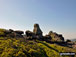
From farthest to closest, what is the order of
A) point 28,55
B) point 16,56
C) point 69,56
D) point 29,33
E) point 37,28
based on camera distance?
point 37,28 → point 29,33 → point 69,56 → point 28,55 → point 16,56

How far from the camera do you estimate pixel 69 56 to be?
2227 centimetres

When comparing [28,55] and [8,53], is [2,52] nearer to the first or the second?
[8,53]

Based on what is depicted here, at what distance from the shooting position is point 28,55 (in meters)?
17.9

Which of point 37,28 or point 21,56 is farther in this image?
point 37,28

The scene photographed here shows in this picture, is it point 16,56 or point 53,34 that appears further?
point 53,34

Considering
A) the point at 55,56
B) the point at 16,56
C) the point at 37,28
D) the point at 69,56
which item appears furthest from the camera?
the point at 37,28

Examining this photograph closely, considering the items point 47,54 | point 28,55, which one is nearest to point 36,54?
point 28,55

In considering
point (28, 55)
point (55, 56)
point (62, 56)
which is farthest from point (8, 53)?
point (62, 56)

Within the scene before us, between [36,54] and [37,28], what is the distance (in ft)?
135

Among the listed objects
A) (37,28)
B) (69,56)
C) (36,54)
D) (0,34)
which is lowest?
(69,56)

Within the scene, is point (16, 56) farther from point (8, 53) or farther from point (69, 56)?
point (69, 56)

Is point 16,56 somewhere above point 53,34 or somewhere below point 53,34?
below

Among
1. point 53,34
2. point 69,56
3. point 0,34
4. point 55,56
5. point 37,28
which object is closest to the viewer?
point 55,56

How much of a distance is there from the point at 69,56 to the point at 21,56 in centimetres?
1436
